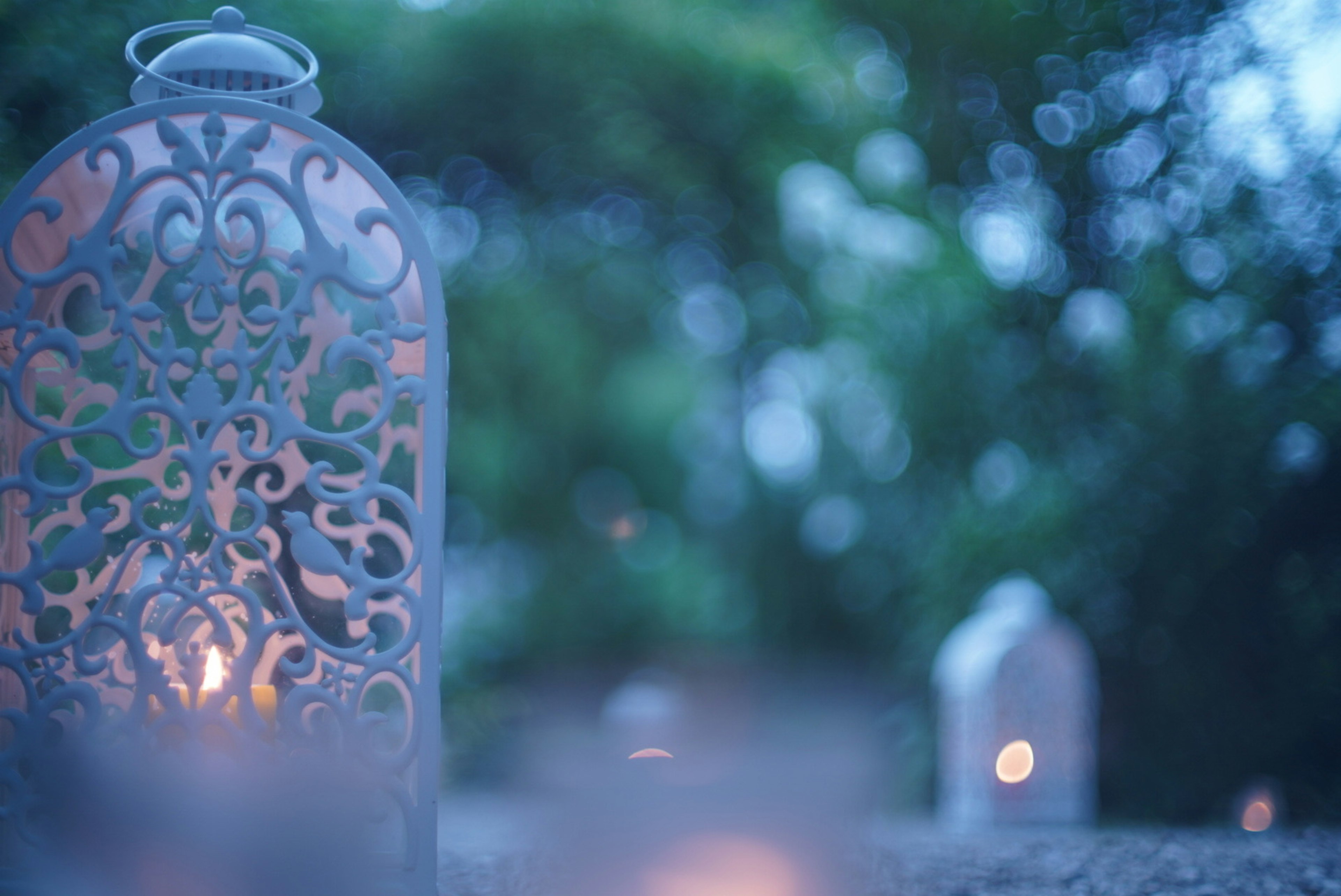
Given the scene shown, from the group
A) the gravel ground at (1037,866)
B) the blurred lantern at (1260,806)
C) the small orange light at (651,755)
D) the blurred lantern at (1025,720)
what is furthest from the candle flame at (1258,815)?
the small orange light at (651,755)

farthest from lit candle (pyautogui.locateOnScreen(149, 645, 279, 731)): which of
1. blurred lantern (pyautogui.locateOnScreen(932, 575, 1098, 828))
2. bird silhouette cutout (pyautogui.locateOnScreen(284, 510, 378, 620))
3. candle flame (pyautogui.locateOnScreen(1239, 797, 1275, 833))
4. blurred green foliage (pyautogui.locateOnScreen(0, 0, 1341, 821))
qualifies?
candle flame (pyautogui.locateOnScreen(1239, 797, 1275, 833))

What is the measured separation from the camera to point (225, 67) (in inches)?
89.4

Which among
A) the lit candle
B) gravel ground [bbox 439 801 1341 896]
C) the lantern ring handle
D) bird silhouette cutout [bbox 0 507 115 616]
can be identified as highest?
the lantern ring handle

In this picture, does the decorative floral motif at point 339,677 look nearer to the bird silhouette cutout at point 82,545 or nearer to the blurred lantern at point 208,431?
the blurred lantern at point 208,431

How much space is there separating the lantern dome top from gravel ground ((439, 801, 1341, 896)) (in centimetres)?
226

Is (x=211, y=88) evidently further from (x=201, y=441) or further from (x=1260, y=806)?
(x=1260, y=806)

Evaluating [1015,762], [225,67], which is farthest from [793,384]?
[225,67]

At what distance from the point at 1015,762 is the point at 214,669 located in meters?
4.17

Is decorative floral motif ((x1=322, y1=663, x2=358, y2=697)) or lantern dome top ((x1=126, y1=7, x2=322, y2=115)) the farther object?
lantern dome top ((x1=126, y1=7, x2=322, y2=115))

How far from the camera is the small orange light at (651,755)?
205 inches

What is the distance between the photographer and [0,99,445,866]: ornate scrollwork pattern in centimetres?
199

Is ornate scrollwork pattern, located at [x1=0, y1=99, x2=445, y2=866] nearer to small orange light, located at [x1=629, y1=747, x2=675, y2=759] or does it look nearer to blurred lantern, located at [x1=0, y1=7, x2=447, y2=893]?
blurred lantern, located at [x1=0, y1=7, x2=447, y2=893]

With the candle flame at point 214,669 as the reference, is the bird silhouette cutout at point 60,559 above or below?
above

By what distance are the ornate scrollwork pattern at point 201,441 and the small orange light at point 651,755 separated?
3.06 meters
